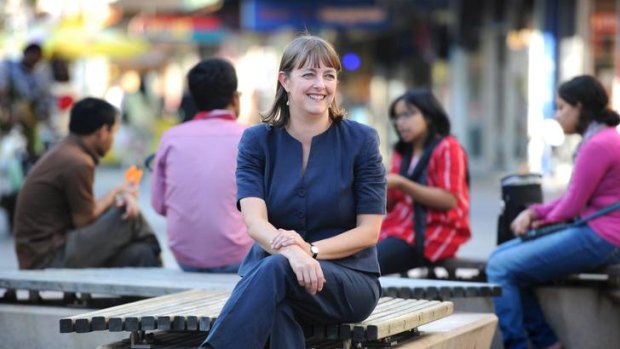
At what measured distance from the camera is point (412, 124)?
902 centimetres

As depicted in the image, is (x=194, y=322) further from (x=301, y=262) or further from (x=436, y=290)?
(x=436, y=290)

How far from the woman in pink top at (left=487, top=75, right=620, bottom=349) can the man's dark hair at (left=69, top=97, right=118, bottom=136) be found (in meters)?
2.29

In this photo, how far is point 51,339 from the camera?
7617mm

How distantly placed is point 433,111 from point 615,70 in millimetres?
17172

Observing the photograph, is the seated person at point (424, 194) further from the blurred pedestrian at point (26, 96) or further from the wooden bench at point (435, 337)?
the blurred pedestrian at point (26, 96)

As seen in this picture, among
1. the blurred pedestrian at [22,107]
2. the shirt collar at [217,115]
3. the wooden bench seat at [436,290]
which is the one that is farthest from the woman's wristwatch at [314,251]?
the blurred pedestrian at [22,107]

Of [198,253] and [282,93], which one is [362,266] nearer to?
[282,93]

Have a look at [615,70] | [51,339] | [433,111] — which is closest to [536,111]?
[615,70]

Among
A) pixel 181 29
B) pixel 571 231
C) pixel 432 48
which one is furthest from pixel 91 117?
pixel 181 29

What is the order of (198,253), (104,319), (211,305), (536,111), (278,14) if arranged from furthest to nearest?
(278,14) → (536,111) → (198,253) → (211,305) → (104,319)

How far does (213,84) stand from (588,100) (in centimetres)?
195

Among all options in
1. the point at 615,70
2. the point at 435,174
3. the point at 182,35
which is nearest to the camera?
the point at 435,174

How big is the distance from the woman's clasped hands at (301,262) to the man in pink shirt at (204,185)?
2.37 meters

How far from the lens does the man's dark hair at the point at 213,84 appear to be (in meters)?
8.41
